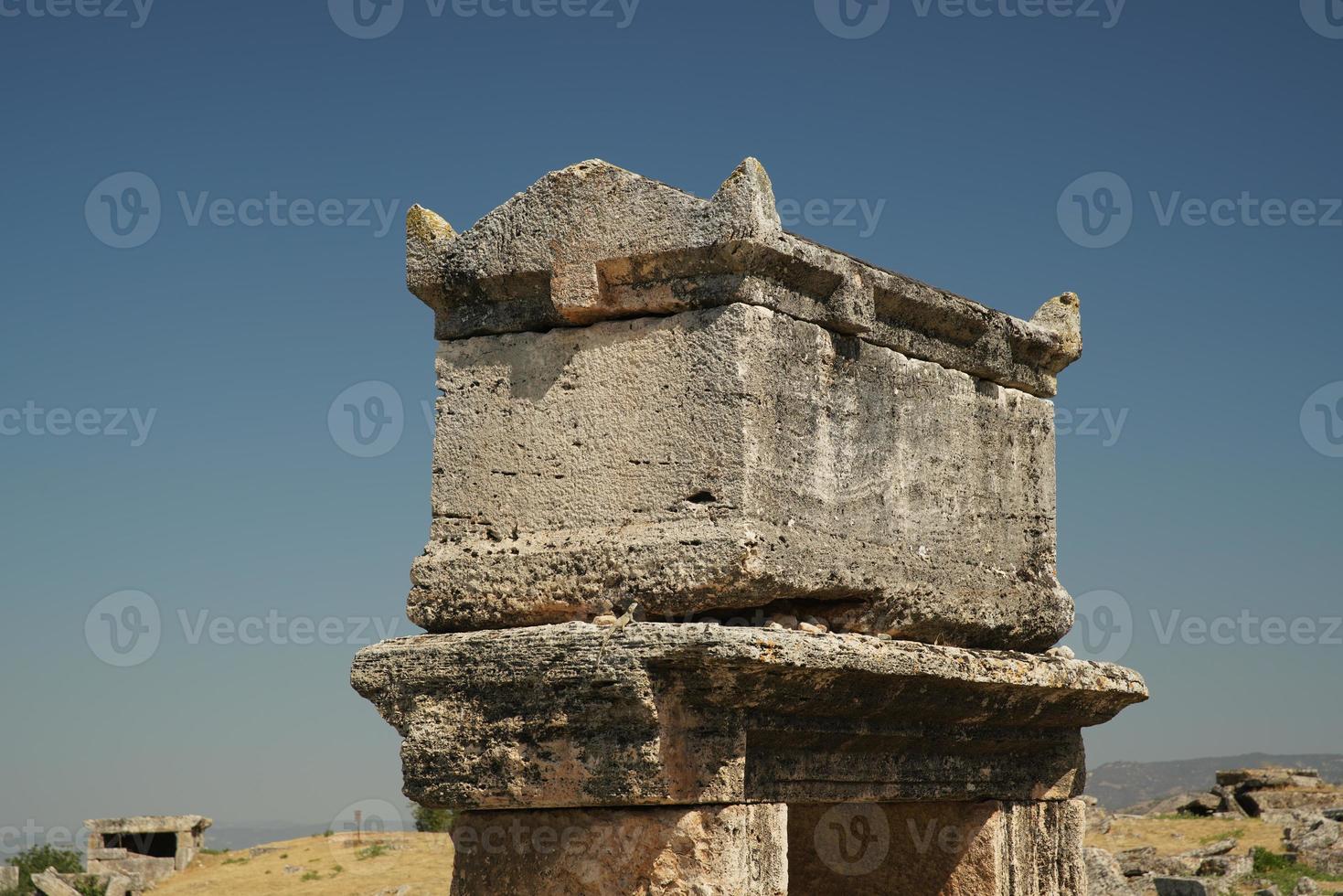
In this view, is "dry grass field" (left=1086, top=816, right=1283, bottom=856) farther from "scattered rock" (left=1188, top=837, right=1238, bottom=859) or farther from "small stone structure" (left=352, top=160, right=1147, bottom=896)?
"small stone structure" (left=352, top=160, right=1147, bottom=896)

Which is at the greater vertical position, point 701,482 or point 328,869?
point 701,482

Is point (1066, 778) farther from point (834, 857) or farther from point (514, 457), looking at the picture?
point (514, 457)

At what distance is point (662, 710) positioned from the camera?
3.84m

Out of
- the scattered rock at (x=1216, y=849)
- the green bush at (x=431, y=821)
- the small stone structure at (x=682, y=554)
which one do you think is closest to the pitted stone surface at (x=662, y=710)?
the small stone structure at (x=682, y=554)

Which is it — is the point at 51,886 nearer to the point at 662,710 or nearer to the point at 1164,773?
the point at 662,710

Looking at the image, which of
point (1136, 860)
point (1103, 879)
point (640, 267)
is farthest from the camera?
point (1136, 860)

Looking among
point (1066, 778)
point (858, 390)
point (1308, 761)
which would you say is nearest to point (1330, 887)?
point (1066, 778)

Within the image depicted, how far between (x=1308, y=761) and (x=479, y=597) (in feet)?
318

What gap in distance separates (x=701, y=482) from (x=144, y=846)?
1987 centimetres

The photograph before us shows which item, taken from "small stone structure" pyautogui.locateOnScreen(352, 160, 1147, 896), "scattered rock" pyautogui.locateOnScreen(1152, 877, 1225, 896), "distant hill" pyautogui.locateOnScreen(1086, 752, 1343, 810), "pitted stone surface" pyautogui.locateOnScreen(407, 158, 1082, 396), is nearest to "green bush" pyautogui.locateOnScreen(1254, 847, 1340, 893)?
"scattered rock" pyautogui.locateOnScreen(1152, 877, 1225, 896)

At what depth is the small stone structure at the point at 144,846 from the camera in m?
20.1

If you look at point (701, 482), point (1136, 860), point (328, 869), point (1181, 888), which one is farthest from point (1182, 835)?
point (701, 482)

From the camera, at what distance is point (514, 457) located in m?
4.38

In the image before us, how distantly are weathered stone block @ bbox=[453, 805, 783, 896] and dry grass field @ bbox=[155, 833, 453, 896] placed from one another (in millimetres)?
12480
